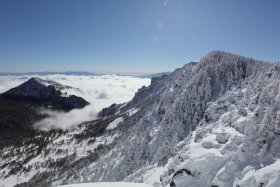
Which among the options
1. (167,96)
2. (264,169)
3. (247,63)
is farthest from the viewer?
(167,96)

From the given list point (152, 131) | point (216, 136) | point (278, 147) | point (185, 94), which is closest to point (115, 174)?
point (152, 131)

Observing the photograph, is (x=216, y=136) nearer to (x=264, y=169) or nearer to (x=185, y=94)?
(x=264, y=169)

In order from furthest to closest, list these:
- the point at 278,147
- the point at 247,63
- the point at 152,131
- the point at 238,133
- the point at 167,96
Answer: the point at 167,96
the point at 247,63
the point at 152,131
the point at 238,133
the point at 278,147

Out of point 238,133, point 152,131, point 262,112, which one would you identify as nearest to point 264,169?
point 238,133

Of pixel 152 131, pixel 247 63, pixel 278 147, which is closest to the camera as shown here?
pixel 278 147

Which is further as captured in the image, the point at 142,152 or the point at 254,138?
the point at 142,152

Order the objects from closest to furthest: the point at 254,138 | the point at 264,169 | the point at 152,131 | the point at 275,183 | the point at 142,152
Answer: the point at 275,183
the point at 264,169
the point at 254,138
the point at 142,152
the point at 152,131

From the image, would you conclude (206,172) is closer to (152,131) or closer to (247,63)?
(152,131)

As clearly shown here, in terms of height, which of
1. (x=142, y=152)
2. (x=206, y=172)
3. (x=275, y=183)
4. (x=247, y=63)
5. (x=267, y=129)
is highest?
(x=247, y=63)

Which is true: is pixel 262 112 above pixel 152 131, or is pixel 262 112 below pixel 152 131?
above
